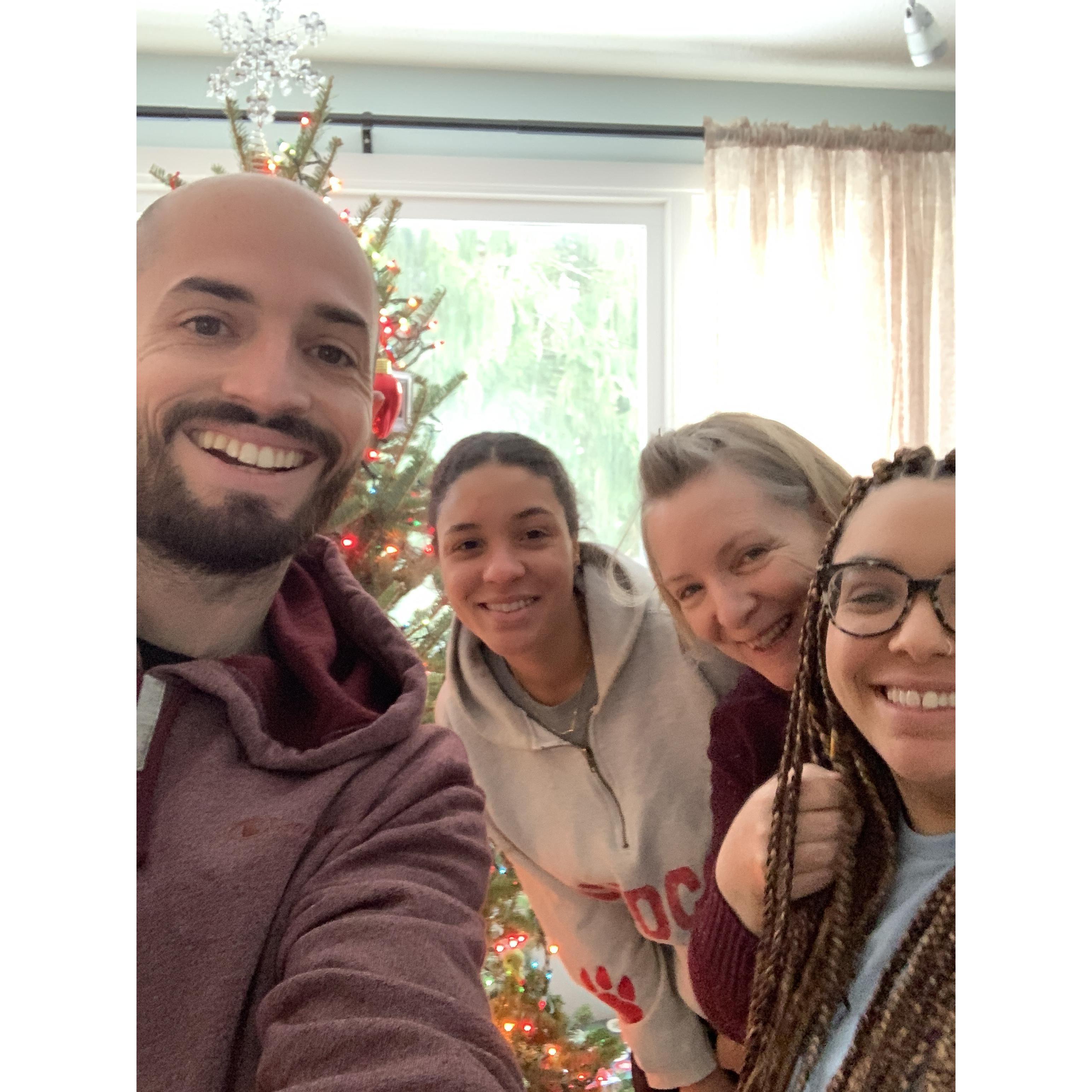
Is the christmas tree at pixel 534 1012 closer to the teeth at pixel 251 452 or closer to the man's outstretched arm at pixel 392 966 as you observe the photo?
the man's outstretched arm at pixel 392 966

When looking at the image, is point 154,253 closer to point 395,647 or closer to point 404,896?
point 395,647

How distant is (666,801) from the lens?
583mm

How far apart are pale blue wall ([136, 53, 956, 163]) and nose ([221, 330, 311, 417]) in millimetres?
163

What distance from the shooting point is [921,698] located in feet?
1.76

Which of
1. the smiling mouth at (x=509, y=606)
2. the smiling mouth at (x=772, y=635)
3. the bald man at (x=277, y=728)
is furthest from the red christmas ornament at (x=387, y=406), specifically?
the smiling mouth at (x=772, y=635)

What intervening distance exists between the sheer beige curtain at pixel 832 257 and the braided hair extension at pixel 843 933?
0.09 meters


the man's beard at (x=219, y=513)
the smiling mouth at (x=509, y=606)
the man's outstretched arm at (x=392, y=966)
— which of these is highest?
the man's beard at (x=219, y=513)

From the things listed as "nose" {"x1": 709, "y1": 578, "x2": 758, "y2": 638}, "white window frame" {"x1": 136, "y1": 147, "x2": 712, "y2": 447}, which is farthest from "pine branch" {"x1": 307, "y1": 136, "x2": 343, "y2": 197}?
"nose" {"x1": 709, "y1": 578, "x2": 758, "y2": 638}

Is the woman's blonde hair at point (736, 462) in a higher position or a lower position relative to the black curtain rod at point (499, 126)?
lower

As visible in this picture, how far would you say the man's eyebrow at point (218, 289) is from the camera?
1.75ft
